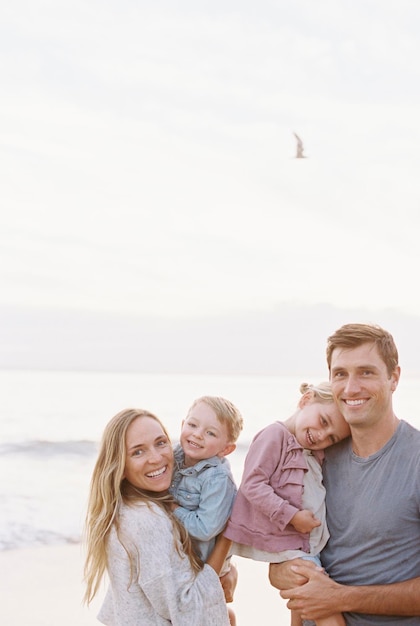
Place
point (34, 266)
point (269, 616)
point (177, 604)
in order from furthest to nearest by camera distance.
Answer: point (34, 266), point (269, 616), point (177, 604)

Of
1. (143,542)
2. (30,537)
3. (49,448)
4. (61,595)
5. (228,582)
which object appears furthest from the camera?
(49,448)

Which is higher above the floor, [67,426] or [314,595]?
[314,595]

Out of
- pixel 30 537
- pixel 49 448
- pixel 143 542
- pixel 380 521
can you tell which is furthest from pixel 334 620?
pixel 49 448

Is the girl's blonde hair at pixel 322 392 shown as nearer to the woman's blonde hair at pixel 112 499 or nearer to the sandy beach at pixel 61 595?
the woman's blonde hair at pixel 112 499

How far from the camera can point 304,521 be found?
3336 mm

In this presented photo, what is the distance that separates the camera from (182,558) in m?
3.20

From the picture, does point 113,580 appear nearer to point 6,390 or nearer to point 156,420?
point 156,420

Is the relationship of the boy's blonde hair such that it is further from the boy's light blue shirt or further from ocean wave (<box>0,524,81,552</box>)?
ocean wave (<box>0,524,81,552</box>)

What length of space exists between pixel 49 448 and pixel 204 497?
15.8 metres

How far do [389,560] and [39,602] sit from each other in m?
4.85

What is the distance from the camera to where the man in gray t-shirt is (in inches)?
126

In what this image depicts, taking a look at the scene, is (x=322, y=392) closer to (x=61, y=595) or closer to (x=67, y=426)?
(x=61, y=595)

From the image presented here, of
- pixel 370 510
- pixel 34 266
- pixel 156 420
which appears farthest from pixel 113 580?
pixel 34 266

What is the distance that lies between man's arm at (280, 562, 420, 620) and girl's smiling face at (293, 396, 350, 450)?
0.54 m
